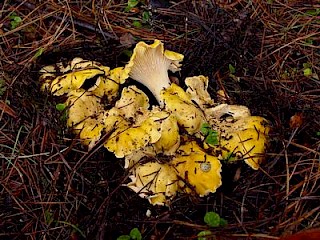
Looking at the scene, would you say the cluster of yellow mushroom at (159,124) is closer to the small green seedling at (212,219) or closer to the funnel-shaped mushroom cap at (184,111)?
the funnel-shaped mushroom cap at (184,111)

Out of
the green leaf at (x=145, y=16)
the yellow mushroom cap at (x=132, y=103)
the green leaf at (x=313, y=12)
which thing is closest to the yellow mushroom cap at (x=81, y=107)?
the yellow mushroom cap at (x=132, y=103)

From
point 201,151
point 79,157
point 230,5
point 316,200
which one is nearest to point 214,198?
point 201,151

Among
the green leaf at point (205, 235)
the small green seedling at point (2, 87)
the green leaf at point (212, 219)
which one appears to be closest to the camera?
the green leaf at point (205, 235)

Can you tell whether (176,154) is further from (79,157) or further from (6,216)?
(6,216)

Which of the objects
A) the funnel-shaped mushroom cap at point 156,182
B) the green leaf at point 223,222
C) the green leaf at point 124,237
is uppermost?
the funnel-shaped mushroom cap at point 156,182

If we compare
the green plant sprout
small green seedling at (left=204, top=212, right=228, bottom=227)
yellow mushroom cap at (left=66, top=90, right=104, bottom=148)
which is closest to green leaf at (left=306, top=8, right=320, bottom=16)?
yellow mushroom cap at (left=66, top=90, right=104, bottom=148)

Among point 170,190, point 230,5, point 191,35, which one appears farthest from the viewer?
point 230,5

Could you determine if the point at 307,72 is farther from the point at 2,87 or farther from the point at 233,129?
the point at 2,87
